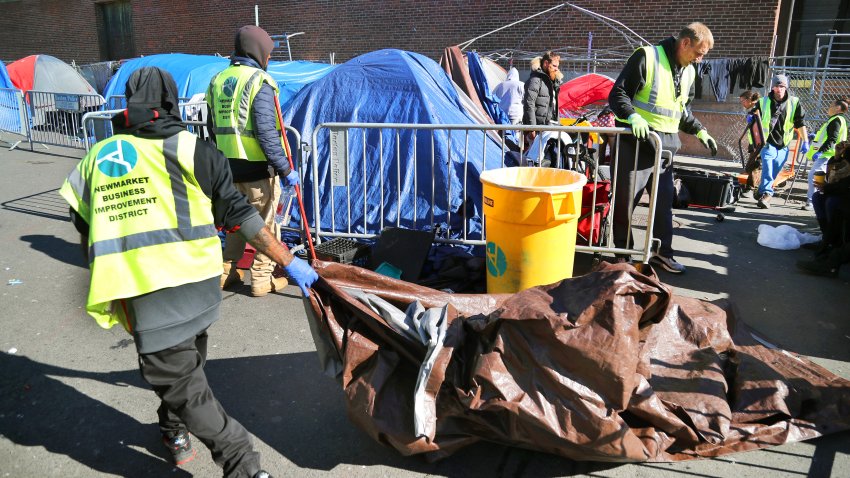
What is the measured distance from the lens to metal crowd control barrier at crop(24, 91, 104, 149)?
12.6 meters

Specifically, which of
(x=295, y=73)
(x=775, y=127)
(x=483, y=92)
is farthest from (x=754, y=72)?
(x=295, y=73)

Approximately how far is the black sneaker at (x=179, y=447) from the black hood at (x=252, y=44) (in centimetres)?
303

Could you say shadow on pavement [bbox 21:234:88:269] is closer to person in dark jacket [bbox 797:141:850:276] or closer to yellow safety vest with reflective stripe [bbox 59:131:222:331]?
yellow safety vest with reflective stripe [bbox 59:131:222:331]

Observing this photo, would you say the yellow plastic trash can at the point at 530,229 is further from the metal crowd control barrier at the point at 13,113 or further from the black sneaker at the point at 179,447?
the metal crowd control barrier at the point at 13,113

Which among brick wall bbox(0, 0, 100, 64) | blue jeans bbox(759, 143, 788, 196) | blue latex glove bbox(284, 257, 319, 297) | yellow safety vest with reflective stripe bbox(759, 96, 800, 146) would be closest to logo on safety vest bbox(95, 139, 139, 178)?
blue latex glove bbox(284, 257, 319, 297)

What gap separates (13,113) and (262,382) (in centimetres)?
1320

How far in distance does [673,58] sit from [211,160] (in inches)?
168

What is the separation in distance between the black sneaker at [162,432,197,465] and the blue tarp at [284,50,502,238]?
344 centimetres

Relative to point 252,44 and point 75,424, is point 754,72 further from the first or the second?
point 75,424

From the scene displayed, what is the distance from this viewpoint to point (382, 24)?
17.1m

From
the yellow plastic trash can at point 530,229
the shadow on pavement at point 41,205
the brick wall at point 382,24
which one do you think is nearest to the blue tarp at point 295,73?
the brick wall at point 382,24

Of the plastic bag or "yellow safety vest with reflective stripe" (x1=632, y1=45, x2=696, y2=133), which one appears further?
the plastic bag

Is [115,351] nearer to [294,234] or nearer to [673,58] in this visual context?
[294,234]

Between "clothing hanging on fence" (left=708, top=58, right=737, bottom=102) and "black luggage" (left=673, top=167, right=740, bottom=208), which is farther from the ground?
"clothing hanging on fence" (left=708, top=58, right=737, bottom=102)
